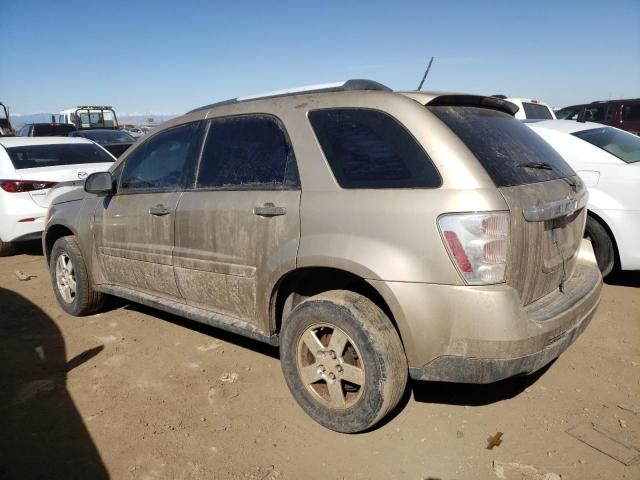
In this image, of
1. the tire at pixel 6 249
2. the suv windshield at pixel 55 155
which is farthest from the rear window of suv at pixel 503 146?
the tire at pixel 6 249

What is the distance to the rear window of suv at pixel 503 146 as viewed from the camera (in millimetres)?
2453

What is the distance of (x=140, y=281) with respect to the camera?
12.6ft

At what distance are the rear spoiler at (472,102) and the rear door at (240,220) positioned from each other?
2.86 feet

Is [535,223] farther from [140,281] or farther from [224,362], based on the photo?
[140,281]

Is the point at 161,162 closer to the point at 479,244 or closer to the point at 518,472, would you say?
the point at 479,244

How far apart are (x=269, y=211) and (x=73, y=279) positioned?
8.59 feet

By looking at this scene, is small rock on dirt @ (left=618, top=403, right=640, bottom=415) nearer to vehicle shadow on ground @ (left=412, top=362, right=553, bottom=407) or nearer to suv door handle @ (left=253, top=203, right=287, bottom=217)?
vehicle shadow on ground @ (left=412, top=362, right=553, bottom=407)

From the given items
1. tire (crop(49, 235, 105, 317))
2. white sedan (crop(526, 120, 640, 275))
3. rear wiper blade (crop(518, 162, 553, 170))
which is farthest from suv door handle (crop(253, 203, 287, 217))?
white sedan (crop(526, 120, 640, 275))

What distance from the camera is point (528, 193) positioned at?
8.00ft

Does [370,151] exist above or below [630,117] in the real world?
above

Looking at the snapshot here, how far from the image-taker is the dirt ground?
2.49 metres

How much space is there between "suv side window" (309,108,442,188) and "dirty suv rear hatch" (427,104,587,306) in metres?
0.24

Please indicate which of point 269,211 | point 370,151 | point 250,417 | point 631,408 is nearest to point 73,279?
point 250,417

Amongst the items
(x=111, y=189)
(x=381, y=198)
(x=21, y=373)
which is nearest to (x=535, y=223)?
(x=381, y=198)
